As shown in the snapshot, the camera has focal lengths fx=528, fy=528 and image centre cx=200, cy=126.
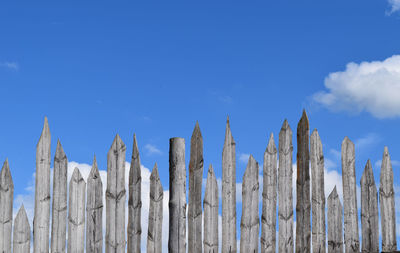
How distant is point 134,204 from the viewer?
24.0ft

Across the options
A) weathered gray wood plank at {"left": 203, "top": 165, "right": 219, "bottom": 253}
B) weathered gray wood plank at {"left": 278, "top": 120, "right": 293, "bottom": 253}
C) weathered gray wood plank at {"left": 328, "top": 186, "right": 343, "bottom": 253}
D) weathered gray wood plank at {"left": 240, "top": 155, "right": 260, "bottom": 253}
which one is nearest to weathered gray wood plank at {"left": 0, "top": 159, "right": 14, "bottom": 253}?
weathered gray wood plank at {"left": 203, "top": 165, "right": 219, "bottom": 253}

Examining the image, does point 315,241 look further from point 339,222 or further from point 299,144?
point 299,144

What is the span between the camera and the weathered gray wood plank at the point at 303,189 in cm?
767

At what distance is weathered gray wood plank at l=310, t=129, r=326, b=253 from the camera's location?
25.6 feet

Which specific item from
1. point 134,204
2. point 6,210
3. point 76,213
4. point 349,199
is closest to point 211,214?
point 134,204

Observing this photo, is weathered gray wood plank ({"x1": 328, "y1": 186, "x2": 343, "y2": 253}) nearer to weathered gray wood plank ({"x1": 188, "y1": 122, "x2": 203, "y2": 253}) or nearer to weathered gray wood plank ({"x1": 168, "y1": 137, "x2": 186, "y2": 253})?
weathered gray wood plank ({"x1": 188, "y1": 122, "x2": 203, "y2": 253})

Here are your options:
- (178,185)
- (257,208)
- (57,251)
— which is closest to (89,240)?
(57,251)

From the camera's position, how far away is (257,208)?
7.45m

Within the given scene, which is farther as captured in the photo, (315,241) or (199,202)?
(315,241)

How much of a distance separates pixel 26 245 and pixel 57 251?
1.77ft

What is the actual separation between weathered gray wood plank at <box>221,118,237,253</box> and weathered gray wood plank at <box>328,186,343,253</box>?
166 centimetres

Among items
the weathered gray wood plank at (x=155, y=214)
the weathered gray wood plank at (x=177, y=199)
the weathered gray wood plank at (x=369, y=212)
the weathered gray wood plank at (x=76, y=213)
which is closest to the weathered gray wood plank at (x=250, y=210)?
the weathered gray wood plank at (x=177, y=199)

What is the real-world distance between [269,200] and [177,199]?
145 cm

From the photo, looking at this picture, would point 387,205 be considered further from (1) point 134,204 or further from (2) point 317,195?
(1) point 134,204
